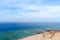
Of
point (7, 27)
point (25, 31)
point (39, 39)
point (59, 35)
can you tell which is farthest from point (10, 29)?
point (59, 35)

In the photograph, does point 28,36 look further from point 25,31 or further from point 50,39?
point 50,39

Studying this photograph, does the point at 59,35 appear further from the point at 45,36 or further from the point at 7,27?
the point at 7,27

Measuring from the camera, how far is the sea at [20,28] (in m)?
4.33

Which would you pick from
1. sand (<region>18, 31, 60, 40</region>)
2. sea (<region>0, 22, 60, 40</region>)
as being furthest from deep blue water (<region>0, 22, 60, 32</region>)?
sand (<region>18, 31, 60, 40</region>)

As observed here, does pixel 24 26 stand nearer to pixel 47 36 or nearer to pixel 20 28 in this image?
pixel 20 28

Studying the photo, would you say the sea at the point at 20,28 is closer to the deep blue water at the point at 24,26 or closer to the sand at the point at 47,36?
the deep blue water at the point at 24,26

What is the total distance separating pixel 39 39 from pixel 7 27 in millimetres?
934

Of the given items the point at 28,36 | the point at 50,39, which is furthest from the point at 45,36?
the point at 28,36

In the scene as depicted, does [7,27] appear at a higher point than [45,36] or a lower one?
higher

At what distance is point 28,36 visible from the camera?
15.3ft

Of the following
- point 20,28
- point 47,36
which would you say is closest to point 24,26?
point 20,28

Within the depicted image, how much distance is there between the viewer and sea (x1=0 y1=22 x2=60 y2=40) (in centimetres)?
433

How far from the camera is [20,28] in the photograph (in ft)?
14.6

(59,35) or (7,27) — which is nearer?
(7,27)
